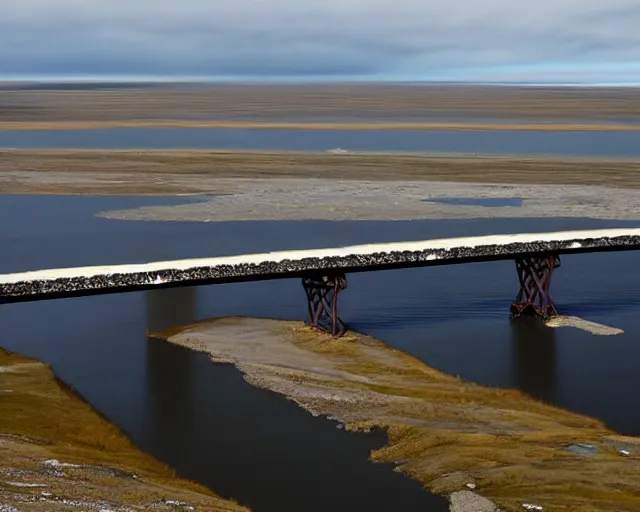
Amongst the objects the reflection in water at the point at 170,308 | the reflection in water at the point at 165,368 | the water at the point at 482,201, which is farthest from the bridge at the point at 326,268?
the water at the point at 482,201

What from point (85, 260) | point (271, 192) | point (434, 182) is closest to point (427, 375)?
point (85, 260)

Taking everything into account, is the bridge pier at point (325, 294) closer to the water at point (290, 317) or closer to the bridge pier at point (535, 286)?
the water at point (290, 317)

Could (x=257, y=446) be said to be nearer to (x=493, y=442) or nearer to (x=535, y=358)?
(x=493, y=442)

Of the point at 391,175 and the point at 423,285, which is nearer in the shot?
the point at 423,285

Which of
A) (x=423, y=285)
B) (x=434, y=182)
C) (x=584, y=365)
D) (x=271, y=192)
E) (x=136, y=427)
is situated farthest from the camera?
(x=434, y=182)

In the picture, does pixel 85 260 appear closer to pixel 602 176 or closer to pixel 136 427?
pixel 136 427

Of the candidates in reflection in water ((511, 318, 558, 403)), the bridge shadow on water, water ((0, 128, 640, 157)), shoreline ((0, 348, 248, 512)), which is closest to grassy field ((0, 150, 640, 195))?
water ((0, 128, 640, 157))
